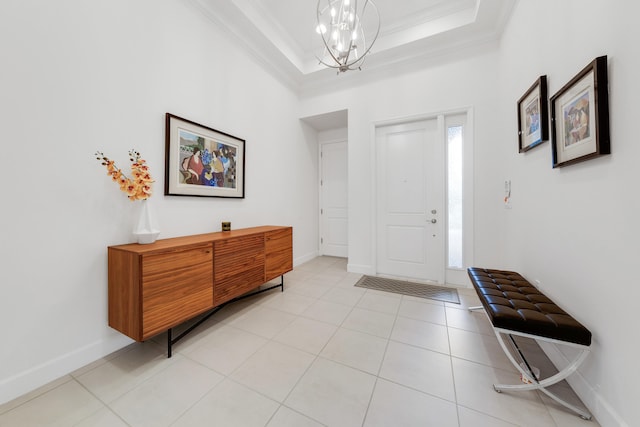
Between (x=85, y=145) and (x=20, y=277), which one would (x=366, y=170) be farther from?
(x=20, y=277)

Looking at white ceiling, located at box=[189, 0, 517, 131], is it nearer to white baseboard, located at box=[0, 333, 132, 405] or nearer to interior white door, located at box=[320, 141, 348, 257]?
interior white door, located at box=[320, 141, 348, 257]

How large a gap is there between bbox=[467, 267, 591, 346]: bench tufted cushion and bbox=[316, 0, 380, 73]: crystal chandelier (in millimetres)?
2062

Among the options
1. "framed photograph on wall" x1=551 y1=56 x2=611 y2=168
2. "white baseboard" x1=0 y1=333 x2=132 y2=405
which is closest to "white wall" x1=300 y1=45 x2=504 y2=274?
"framed photograph on wall" x1=551 y1=56 x2=611 y2=168

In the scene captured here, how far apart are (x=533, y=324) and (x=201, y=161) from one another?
3004 millimetres

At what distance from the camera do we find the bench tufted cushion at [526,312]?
1171mm

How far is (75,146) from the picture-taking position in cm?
152

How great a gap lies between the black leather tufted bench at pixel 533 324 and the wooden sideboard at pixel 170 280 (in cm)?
213

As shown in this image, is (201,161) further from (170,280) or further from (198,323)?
(198,323)

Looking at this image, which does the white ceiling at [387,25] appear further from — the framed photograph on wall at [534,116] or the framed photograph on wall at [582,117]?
the framed photograph on wall at [582,117]

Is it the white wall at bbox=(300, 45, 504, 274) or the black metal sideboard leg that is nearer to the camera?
the black metal sideboard leg

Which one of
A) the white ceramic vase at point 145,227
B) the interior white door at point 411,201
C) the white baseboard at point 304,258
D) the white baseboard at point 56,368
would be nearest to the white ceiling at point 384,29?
the interior white door at point 411,201

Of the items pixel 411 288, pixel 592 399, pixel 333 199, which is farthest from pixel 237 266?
pixel 333 199

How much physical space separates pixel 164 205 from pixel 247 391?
172 cm

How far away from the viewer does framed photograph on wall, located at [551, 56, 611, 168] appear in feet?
3.72
